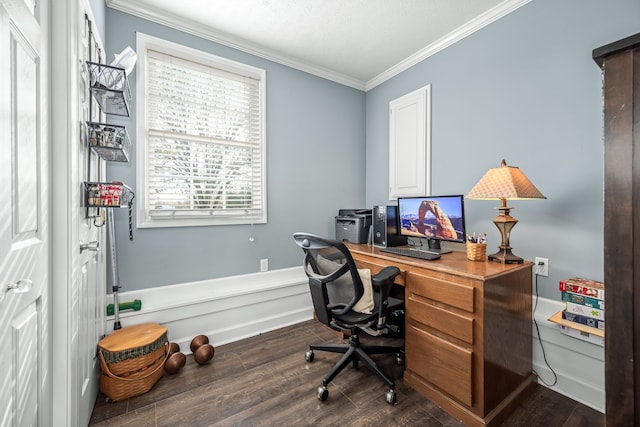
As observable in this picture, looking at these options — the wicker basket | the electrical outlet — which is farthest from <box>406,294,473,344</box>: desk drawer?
the wicker basket

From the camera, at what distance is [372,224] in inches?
96.6

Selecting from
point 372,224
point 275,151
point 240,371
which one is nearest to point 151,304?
point 240,371

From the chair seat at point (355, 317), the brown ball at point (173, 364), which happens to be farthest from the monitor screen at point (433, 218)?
the brown ball at point (173, 364)

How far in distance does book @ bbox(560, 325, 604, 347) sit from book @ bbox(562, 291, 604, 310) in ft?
0.53

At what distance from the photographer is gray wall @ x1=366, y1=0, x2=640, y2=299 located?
1559 millimetres

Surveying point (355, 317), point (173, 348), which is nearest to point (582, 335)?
point (355, 317)

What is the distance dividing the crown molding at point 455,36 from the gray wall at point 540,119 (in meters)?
0.04

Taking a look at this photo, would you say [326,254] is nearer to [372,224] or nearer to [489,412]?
[372,224]

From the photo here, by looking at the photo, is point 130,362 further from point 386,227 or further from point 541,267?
point 541,267

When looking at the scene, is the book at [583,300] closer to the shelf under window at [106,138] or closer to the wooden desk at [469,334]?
the wooden desk at [469,334]

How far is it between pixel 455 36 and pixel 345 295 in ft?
7.65

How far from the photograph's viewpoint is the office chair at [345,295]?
1547 millimetres

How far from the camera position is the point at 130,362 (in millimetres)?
1553

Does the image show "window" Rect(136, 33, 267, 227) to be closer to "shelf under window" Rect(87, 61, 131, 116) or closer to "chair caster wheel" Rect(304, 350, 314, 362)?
"shelf under window" Rect(87, 61, 131, 116)
